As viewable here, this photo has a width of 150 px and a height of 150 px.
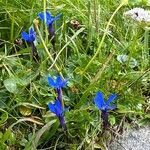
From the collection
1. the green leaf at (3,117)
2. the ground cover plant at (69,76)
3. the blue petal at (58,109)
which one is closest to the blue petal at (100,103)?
the ground cover plant at (69,76)

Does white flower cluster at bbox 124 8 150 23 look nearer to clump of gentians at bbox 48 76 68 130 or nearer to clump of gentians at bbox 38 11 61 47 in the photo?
clump of gentians at bbox 38 11 61 47

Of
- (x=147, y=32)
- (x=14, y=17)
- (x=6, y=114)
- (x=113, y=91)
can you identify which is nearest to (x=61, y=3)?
(x=14, y=17)

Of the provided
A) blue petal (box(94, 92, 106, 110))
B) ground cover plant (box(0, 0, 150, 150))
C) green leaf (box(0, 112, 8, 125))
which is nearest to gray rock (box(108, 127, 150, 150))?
ground cover plant (box(0, 0, 150, 150))

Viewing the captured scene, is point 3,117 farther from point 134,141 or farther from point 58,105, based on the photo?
point 134,141

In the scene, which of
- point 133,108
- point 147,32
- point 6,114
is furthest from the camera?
point 147,32

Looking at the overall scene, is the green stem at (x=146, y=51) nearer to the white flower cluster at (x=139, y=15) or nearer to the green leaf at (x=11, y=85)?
the white flower cluster at (x=139, y=15)

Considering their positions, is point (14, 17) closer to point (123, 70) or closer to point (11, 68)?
point (11, 68)

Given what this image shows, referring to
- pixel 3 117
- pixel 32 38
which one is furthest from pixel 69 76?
pixel 3 117
